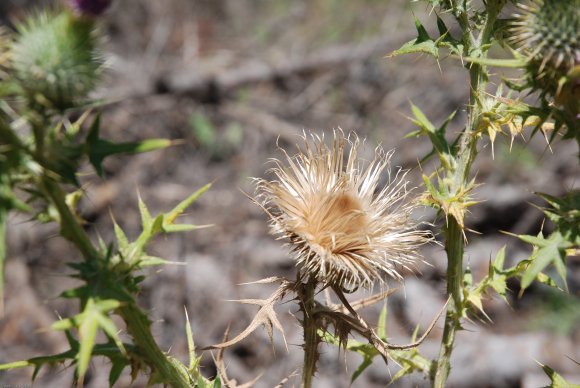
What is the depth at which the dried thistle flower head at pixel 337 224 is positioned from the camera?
6.93ft

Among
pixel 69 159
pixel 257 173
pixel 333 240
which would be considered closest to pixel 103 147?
pixel 69 159

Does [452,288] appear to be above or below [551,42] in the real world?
below

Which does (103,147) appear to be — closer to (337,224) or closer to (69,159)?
(69,159)

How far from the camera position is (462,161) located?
2293mm

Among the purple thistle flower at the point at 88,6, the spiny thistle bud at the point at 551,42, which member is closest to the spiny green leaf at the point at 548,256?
the spiny thistle bud at the point at 551,42

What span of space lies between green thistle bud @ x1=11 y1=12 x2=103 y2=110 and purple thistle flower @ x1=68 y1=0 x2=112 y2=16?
1.3 inches

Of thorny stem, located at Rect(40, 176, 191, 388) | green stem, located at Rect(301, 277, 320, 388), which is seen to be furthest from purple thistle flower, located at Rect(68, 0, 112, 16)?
green stem, located at Rect(301, 277, 320, 388)

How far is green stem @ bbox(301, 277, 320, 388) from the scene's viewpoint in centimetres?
207

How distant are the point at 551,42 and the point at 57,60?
1444 mm

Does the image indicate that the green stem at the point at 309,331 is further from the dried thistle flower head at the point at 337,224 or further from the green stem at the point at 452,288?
the green stem at the point at 452,288

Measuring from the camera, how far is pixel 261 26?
354 inches

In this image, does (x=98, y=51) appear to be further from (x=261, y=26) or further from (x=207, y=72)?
(x=261, y=26)

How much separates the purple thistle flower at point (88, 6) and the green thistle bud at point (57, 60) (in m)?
0.03

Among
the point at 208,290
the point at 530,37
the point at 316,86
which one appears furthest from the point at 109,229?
the point at 530,37
